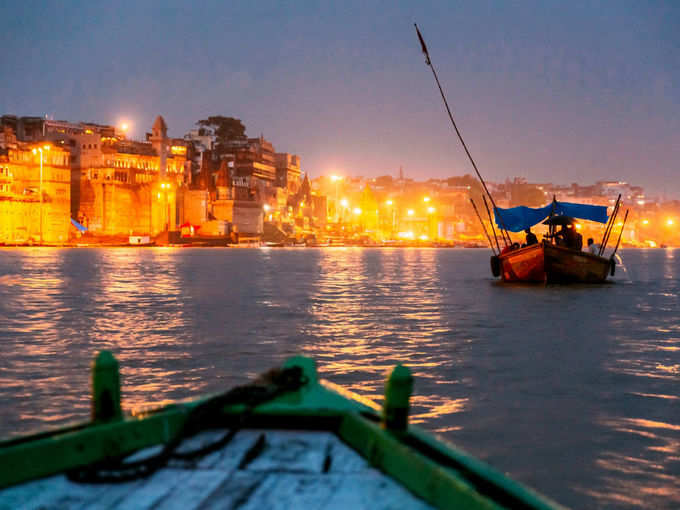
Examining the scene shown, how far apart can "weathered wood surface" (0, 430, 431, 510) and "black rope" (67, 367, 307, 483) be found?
4 centimetres

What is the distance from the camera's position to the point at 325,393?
157 inches

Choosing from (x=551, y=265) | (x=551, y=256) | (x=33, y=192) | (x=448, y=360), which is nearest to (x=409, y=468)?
(x=448, y=360)

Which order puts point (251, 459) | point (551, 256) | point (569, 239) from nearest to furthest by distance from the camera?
point (251, 459)
point (551, 256)
point (569, 239)

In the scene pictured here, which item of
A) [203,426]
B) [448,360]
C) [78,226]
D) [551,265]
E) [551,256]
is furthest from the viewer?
[78,226]

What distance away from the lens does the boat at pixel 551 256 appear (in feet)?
94.4

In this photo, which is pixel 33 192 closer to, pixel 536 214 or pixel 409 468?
pixel 536 214

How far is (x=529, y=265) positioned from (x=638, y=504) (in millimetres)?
25347

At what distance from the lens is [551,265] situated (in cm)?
2888

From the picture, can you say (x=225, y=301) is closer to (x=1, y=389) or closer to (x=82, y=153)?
(x=1, y=389)

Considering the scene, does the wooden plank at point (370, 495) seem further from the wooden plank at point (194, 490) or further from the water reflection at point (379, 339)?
the water reflection at point (379, 339)

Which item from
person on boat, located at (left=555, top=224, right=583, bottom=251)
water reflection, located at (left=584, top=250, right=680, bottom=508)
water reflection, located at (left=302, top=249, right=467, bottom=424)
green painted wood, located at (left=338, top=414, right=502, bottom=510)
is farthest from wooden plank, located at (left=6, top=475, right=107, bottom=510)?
person on boat, located at (left=555, top=224, right=583, bottom=251)

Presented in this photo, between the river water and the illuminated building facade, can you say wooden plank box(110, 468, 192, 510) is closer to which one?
the river water

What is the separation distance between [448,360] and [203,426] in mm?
8143

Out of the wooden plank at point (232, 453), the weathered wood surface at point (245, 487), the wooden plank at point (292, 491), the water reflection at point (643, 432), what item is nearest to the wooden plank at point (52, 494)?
the weathered wood surface at point (245, 487)
